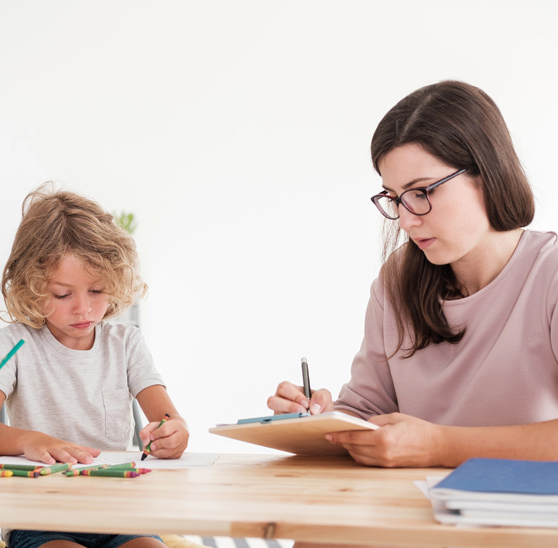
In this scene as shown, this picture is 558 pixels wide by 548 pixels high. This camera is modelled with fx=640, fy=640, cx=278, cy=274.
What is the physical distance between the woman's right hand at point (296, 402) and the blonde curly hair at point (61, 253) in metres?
0.62

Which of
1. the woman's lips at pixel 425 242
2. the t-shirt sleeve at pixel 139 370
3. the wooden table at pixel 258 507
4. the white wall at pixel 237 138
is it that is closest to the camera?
the wooden table at pixel 258 507

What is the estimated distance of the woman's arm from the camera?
35.9 inches

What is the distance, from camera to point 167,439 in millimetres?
1188

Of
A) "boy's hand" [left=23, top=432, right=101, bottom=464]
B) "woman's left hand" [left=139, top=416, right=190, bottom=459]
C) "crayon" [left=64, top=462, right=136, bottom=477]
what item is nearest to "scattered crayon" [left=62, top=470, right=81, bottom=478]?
"crayon" [left=64, top=462, right=136, bottom=477]

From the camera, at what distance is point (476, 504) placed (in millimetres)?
587

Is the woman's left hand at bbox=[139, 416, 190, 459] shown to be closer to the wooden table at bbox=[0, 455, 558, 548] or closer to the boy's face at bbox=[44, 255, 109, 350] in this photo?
the wooden table at bbox=[0, 455, 558, 548]

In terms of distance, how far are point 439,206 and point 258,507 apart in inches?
27.9

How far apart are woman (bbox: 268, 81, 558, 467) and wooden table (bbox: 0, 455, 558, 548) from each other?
0.26m

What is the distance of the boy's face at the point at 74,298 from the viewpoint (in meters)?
1.51

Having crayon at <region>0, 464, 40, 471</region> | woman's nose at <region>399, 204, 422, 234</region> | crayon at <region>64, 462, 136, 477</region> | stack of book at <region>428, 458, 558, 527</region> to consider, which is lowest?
crayon at <region>64, 462, 136, 477</region>

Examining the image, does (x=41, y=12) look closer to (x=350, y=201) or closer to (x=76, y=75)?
(x=76, y=75)

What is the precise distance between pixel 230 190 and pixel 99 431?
381 centimetres

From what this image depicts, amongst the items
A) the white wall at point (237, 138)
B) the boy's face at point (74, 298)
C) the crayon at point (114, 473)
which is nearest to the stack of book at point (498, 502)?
the crayon at point (114, 473)

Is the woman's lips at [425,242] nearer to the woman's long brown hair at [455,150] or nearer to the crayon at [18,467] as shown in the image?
the woman's long brown hair at [455,150]
